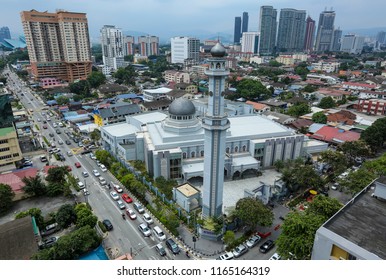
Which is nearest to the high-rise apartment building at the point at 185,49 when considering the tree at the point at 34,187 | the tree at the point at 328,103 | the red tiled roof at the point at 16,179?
the tree at the point at 328,103

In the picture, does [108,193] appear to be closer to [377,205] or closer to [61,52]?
[377,205]

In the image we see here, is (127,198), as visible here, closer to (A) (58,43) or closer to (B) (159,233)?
(B) (159,233)

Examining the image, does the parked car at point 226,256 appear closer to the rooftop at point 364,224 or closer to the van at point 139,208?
the rooftop at point 364,224

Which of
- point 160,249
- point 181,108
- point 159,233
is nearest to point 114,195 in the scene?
point 159,233

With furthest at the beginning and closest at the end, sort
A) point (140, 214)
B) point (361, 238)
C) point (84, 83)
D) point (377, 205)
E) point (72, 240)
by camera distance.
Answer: point (84, 83) → point (140, 214) → point (72, 240) → point (377, 205) → point (361, 238)

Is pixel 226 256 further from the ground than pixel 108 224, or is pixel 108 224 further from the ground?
pixel 108 224

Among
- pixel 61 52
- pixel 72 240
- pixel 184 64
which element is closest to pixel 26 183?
pixel 72 240

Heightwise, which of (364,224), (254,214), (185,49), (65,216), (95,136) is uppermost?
(185,49)
